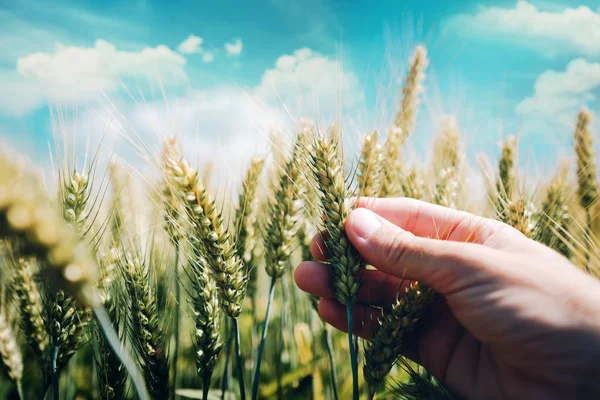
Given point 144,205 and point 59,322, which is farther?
point 144,205

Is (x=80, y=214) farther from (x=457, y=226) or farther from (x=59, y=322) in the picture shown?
(x=457, y=226)

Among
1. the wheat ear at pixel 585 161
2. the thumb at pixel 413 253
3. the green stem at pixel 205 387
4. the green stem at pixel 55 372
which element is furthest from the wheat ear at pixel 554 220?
the green stem at pixel 55 372

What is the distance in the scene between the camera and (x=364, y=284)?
1554 millimetres

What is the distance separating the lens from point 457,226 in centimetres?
138

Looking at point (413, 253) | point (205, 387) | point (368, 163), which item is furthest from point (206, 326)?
point (368, 163)

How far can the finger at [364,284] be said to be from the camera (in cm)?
148

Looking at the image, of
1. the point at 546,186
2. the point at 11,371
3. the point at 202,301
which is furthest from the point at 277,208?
the point at 546,186

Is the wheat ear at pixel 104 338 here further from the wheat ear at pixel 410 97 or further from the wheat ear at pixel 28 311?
the wheat ear at pixel 410 97

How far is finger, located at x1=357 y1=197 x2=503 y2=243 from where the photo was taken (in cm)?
127

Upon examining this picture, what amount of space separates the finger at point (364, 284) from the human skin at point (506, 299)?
23cm

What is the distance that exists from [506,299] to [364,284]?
1.98 feet

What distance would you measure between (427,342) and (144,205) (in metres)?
1.48

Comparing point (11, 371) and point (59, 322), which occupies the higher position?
point (59, 322)

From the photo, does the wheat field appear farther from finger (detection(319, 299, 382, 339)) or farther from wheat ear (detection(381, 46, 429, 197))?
wheat ear (detection(381, 46, 429, 197))
